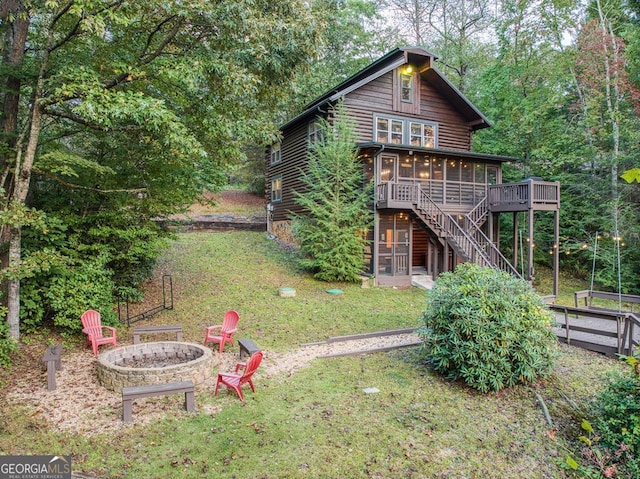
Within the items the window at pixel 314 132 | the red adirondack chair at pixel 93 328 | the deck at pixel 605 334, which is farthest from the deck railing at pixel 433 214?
the red adirondack chair at pixel 93 328

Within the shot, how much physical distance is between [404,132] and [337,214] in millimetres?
6835

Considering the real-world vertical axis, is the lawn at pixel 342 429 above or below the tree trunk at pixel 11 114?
below

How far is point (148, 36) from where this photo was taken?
348 inches

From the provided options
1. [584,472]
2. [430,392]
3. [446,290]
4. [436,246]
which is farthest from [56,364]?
[436,246]

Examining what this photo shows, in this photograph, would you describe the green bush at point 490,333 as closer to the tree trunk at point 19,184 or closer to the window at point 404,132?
the tree trunk at point 19,184

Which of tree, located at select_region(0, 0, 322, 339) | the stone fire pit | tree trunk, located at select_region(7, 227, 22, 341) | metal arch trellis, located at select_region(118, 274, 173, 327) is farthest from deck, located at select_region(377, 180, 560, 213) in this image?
tree trunk, located at select_region(7, 227, 22, 341)

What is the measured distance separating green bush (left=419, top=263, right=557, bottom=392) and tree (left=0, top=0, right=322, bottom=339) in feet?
19.5

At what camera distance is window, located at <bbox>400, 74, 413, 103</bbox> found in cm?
1853

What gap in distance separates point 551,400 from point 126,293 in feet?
33.9

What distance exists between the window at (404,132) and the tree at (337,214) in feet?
9.48

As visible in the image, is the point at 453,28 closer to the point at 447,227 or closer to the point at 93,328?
the point at 447,227

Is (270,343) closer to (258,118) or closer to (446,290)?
(446,290)

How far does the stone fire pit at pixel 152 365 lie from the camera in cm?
618

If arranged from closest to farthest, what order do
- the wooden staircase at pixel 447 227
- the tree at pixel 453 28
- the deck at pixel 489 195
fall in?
the wooden staircase at pixel 447 227 → the deck at pixel 489 195 → the tree at pixel 453 28
